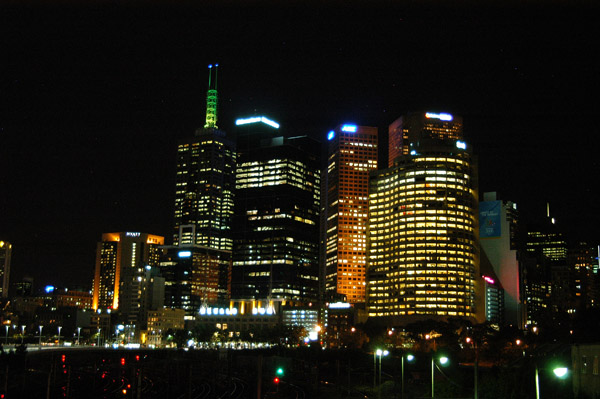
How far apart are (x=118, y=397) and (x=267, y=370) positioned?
42.3 meters

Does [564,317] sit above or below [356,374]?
above

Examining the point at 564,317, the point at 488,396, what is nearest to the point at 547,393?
the point at 488,396

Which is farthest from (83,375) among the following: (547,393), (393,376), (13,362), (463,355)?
(547,393)

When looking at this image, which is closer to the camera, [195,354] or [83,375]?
[83,375]

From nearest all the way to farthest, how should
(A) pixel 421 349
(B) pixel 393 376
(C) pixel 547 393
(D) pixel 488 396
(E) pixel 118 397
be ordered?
(C) pixel 547 393
(D) pixel 488 396
(E) pixel 118 397
(B) pixel 393 376
(A) pixel 421 349

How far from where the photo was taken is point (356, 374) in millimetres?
120375

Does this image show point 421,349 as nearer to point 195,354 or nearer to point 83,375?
point 195,354

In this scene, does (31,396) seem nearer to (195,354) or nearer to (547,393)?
(547,393)

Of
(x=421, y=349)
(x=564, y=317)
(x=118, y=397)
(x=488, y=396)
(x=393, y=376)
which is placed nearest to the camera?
(x=488, y=396)

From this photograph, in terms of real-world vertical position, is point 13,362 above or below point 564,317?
below

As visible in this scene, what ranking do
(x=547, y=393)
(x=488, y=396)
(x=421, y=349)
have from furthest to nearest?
(x=421, y=349) → (x=488, y=396) → (x=547, y=393)

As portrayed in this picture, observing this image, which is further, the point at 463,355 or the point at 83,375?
the point at 463,355

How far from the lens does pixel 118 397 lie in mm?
80750

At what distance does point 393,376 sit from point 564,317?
54140 millimetres
